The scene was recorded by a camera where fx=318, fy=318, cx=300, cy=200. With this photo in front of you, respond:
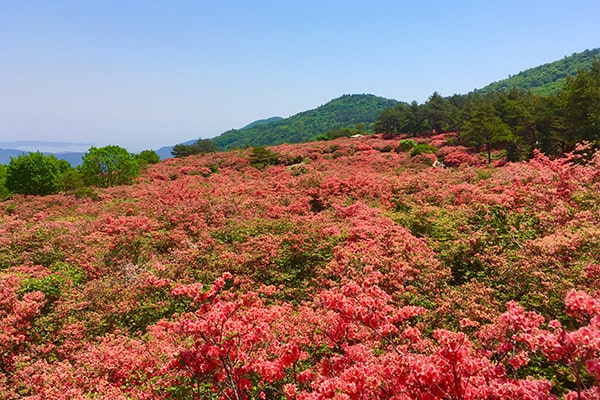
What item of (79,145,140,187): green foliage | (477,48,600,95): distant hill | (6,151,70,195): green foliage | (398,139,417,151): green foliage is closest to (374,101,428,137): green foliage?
(398,139,417,151): green foliage

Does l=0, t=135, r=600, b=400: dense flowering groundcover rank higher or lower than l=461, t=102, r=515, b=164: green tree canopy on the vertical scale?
lower

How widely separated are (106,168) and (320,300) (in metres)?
30.9

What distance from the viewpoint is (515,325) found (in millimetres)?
3289

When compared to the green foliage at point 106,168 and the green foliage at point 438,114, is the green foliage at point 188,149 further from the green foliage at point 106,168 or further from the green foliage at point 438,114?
the green foliage at point 438,114

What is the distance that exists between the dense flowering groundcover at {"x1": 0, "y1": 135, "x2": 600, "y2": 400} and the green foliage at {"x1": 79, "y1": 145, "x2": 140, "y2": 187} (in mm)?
17233

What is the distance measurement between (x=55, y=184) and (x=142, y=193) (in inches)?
391

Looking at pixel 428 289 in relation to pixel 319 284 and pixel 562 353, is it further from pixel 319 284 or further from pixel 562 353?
pixel 562 353

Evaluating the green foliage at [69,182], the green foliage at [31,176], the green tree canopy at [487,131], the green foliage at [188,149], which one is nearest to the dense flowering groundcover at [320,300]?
the green foliage at [69,182]

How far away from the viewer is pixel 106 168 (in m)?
30.7

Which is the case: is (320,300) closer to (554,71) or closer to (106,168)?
(106,168)

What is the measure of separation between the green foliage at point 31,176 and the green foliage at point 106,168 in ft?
9.12

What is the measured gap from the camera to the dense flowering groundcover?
3.63m

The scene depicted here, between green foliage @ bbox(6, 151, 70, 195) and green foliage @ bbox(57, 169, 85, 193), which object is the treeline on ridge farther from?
green foliage @ bbox(6, 151, 70, 195)

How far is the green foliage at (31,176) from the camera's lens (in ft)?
88.7
